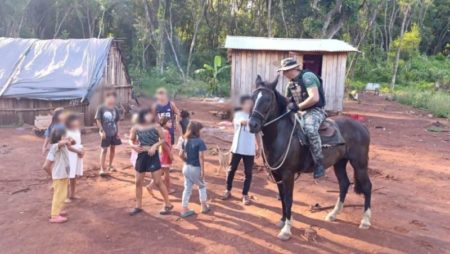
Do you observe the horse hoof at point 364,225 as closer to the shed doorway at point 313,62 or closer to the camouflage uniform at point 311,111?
the camouflage uniform at point 311,111

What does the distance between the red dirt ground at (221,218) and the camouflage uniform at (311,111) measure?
113 centimetres

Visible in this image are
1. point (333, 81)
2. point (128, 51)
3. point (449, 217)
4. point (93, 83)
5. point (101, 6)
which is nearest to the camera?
point (449, 217)

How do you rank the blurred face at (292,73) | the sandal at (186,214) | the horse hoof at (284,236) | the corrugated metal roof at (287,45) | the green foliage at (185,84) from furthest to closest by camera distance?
the green foliage at (185,84) < the corrugated metal roof at (287,45) < the sandal at (186,214) < the blurred face at (292,73) < the horse hoof at (284,236)

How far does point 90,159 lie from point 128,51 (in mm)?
20772

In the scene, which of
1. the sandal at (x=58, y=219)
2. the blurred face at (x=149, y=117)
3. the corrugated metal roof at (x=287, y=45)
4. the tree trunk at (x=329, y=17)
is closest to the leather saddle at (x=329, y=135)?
the blurred face at (x=149, y=117)

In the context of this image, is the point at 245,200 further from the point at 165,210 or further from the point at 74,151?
the point at 74,151

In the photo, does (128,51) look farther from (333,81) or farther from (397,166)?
(397,166)

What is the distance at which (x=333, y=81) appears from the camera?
50.4 ft

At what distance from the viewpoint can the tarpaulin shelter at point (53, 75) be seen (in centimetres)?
1346

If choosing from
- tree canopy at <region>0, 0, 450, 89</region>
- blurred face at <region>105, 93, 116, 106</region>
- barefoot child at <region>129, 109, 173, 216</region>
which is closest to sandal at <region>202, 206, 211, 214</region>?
barefoot child at <region>129, 109, 173, 216</region>

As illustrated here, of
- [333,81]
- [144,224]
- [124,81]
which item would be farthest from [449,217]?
[124,81]

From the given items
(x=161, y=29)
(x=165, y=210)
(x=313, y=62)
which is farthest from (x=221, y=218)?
(x=161, y=29)

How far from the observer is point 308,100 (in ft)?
16.9

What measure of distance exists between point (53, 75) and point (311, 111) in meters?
11.2
